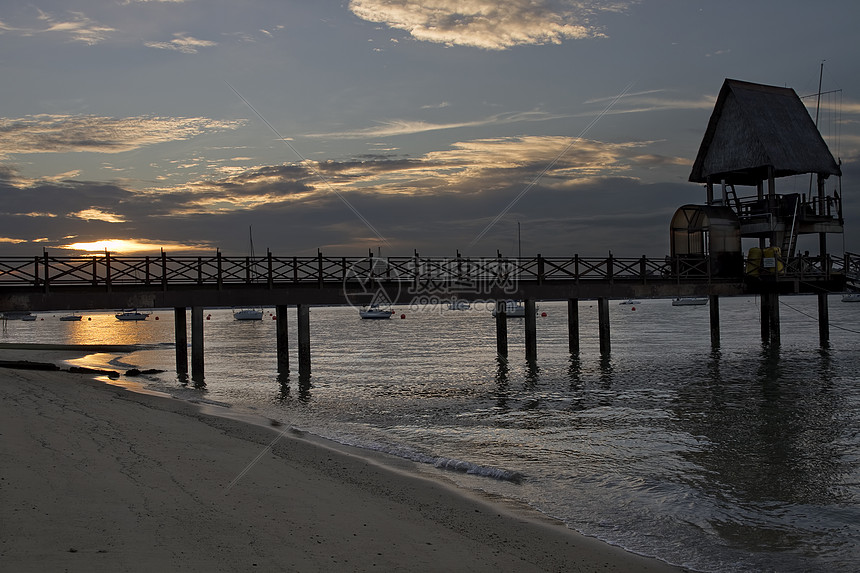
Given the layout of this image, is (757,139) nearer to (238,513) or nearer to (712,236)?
(712,236)

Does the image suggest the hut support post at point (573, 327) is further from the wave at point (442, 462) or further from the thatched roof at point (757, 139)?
the wave at point (442, 462)

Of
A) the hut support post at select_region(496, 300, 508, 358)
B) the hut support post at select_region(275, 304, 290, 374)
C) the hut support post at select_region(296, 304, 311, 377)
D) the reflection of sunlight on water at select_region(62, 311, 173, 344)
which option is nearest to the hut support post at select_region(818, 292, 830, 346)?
the hut support post at select_region(496, 300, 508, 358)

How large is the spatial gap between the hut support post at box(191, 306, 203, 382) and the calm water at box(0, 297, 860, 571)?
0.70 meters

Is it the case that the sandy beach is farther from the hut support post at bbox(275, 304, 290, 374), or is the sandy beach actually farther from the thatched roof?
the thatched roof

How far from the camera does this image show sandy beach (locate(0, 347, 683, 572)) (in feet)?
22.7

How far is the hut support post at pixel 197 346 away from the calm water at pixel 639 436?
0.70 m

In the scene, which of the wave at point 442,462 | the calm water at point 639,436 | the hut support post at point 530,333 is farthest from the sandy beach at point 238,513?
the hut support post at point 530,333

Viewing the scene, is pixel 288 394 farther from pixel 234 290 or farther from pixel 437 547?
pixel 437 547

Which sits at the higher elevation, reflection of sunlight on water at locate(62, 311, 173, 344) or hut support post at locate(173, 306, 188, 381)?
hut support post at locate(173, 306, 188, 381)

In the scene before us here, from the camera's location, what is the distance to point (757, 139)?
38125 millimetres

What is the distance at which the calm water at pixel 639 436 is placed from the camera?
925 cm

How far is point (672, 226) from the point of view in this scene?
38750mm

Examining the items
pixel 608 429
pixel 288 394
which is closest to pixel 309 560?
pixel 608 429

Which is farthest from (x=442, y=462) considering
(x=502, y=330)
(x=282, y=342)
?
(x=502, y=330)
